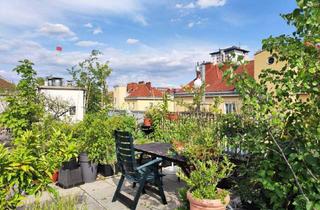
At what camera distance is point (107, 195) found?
4242 mm

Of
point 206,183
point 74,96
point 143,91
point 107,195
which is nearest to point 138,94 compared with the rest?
point 143,91

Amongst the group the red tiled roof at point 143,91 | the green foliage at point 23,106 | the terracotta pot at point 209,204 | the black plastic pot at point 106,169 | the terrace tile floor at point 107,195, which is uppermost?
the red tiled roof at point 143,91

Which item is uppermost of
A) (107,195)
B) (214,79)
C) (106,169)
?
(214,79)

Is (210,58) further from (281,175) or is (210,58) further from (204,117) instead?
(281,175)

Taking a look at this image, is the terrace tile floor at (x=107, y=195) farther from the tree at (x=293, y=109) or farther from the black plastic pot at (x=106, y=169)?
the tree at (x=293, y=109)

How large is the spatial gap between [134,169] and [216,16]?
6.88 metres

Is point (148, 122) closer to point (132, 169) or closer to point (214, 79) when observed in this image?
point (132, 169)

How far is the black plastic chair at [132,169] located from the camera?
11.6ft

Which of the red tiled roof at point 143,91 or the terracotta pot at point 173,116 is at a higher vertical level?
the red tiled roof at point 143,91

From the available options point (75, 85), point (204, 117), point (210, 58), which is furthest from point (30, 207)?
point (210, 58)

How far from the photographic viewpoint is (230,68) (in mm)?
1988

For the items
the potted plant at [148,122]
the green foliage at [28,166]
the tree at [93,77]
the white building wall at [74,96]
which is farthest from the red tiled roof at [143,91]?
the green foliage at [28,166]

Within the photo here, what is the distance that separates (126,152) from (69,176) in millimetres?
1654

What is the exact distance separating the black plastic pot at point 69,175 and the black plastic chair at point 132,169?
1.13 m
